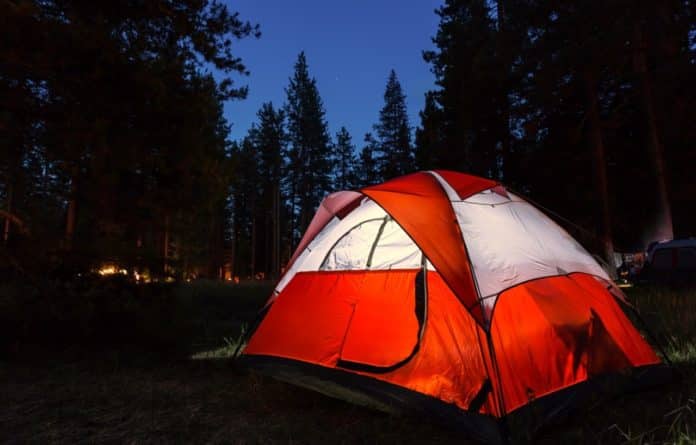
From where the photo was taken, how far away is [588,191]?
60.5 ft

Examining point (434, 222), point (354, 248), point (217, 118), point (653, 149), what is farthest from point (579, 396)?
point (653, 149)

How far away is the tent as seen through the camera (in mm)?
3227

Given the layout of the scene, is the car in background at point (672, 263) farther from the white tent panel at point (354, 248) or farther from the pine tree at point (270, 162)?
the pine tree at point (270, 162)

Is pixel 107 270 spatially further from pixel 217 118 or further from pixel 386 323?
pixel 386 323

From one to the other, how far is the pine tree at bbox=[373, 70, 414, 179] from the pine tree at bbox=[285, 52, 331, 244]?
4.89m

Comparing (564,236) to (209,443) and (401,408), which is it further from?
(209,443)

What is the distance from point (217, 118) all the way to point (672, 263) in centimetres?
1116

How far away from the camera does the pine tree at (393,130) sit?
1423 inches

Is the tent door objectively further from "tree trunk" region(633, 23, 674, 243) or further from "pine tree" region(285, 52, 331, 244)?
"pine tree" region(285, 52, 331, 244)

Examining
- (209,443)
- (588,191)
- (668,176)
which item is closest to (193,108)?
(209,443)

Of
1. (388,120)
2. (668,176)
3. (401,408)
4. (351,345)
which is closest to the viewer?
(401,408)

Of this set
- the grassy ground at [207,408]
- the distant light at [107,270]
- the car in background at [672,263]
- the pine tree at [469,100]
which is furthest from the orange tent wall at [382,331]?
the pine tree at [469,100]

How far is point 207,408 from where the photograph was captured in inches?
149

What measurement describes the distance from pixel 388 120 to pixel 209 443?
35.5m
